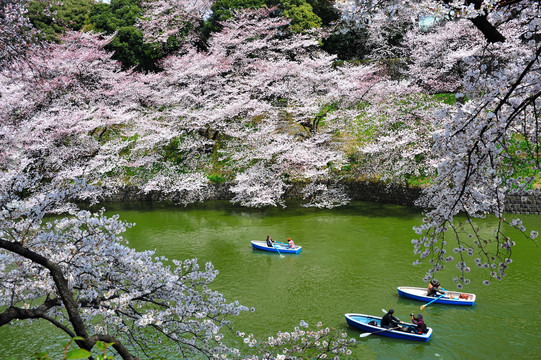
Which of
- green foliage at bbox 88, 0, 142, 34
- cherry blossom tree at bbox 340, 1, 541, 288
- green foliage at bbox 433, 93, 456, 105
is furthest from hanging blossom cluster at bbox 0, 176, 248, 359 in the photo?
green foliage at bbox 88, 0, 142, 34

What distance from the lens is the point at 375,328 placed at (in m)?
8.02

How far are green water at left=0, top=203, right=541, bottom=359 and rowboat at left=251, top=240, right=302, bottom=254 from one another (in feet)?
0.72

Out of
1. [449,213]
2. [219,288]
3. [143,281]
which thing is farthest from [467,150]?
[219,288]

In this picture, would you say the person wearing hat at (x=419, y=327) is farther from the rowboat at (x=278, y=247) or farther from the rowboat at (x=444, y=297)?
the rowboat at (x=278, y=247)

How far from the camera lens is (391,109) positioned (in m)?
19.4

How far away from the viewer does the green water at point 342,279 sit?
7879 mm

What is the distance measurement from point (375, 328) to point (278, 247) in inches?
222

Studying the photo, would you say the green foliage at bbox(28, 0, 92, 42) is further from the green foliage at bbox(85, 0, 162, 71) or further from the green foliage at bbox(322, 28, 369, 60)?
the green foliage at bbox(322, 28, 369, 60)

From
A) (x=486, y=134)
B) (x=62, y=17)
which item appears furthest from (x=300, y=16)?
(x=486, y=134)

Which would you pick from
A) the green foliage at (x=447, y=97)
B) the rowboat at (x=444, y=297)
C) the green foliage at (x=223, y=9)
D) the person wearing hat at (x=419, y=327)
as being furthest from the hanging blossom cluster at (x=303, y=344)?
the green foliage at (x=223, y=9)

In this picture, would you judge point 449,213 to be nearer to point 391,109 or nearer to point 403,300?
point 403,300

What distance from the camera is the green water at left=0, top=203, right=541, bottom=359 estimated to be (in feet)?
25.8

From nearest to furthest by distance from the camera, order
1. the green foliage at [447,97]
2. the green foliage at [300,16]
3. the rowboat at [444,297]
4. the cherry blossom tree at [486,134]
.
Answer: the cherry blossom tree at [486,134] < the rowboat at [444,297] < the green foliage at [447,97] < the green foliage at [300,16]

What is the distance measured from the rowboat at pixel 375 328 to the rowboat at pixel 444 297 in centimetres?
155
